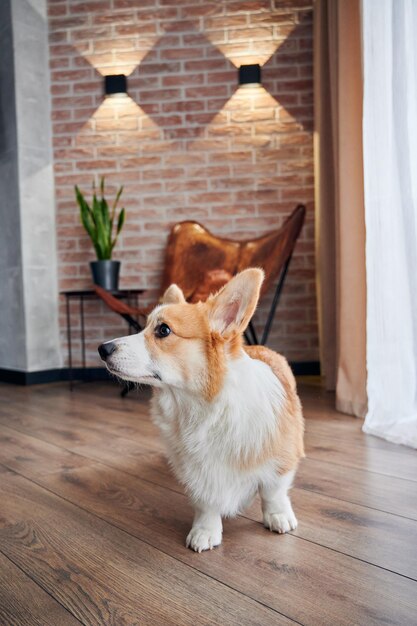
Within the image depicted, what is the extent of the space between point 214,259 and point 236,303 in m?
2.36

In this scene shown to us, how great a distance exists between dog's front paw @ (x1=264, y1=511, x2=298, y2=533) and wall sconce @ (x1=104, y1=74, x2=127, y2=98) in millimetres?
3223

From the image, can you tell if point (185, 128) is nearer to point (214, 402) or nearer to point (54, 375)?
point (54, 375)

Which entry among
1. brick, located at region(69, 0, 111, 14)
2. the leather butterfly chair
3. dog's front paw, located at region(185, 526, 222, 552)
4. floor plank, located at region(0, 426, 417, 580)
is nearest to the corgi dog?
dog's front paw, located at region(185, 526, 222, 552)

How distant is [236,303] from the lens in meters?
1.16

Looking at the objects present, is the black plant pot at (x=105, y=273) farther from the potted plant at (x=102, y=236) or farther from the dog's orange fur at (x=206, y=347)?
the dog's orange fur at (x=206, y=347)

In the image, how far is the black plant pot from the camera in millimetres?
3535

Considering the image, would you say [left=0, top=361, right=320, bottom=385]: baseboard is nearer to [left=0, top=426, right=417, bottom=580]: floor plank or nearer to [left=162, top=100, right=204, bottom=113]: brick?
[left=162, top=100, right=204, bottom=113]: brick

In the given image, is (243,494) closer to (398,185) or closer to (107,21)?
(398,185)

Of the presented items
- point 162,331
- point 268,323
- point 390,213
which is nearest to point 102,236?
point 268,323

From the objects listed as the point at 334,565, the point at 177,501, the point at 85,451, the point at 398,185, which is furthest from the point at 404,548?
the point at 398,185

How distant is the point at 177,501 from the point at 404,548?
0.60 m

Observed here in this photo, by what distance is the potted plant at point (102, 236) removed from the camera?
11.6 ft

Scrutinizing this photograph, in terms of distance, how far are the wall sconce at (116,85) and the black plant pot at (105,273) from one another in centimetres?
117

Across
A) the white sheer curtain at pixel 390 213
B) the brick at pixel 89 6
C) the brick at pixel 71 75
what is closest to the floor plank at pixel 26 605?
the white sheer curtain at pixel 390 213
